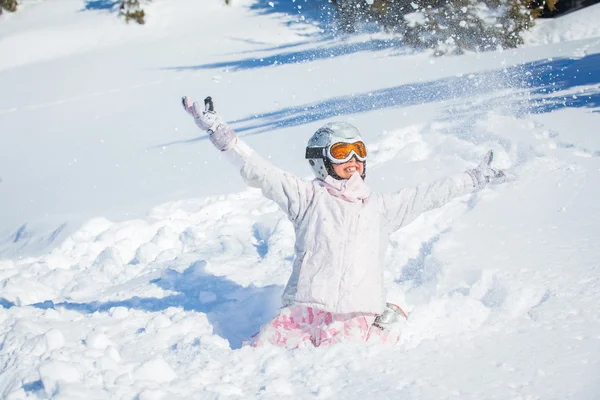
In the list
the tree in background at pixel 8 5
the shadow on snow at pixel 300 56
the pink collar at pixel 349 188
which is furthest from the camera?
the tree in background at pixel 8 5

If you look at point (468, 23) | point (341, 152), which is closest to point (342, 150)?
point (341, 152)

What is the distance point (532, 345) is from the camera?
2.63 meters

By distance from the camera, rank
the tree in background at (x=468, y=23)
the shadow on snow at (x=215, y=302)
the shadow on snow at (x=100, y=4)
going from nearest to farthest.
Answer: the shadow on snow at (x=215, y=302)
the tree in background at (x=468, y=23)
the shadow on snow at (x=100, y=4)

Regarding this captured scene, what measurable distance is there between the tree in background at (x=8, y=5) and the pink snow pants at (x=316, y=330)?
27.9 meters

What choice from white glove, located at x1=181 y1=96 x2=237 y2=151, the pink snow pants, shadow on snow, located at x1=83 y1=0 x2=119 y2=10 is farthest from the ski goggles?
shadow on snow, located at x1=83 y1=0 x2=119 y2=10

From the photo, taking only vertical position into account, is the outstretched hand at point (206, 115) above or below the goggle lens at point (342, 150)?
above

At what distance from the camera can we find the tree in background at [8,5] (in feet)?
90.1

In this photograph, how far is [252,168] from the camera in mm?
2990

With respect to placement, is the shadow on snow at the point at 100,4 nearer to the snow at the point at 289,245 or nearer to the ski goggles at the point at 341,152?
the snow at the point at 289,245

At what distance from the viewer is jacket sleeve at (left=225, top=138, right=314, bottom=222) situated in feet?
9.83

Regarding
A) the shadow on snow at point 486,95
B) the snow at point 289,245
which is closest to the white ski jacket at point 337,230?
the snow at point 289,245

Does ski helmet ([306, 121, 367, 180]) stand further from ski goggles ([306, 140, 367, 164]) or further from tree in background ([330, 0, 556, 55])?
tree in background ([330, 0, 556, 55])

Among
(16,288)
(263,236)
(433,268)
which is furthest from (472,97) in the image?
(16,288)

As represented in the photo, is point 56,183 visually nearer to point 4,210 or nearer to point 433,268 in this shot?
point 4,210
